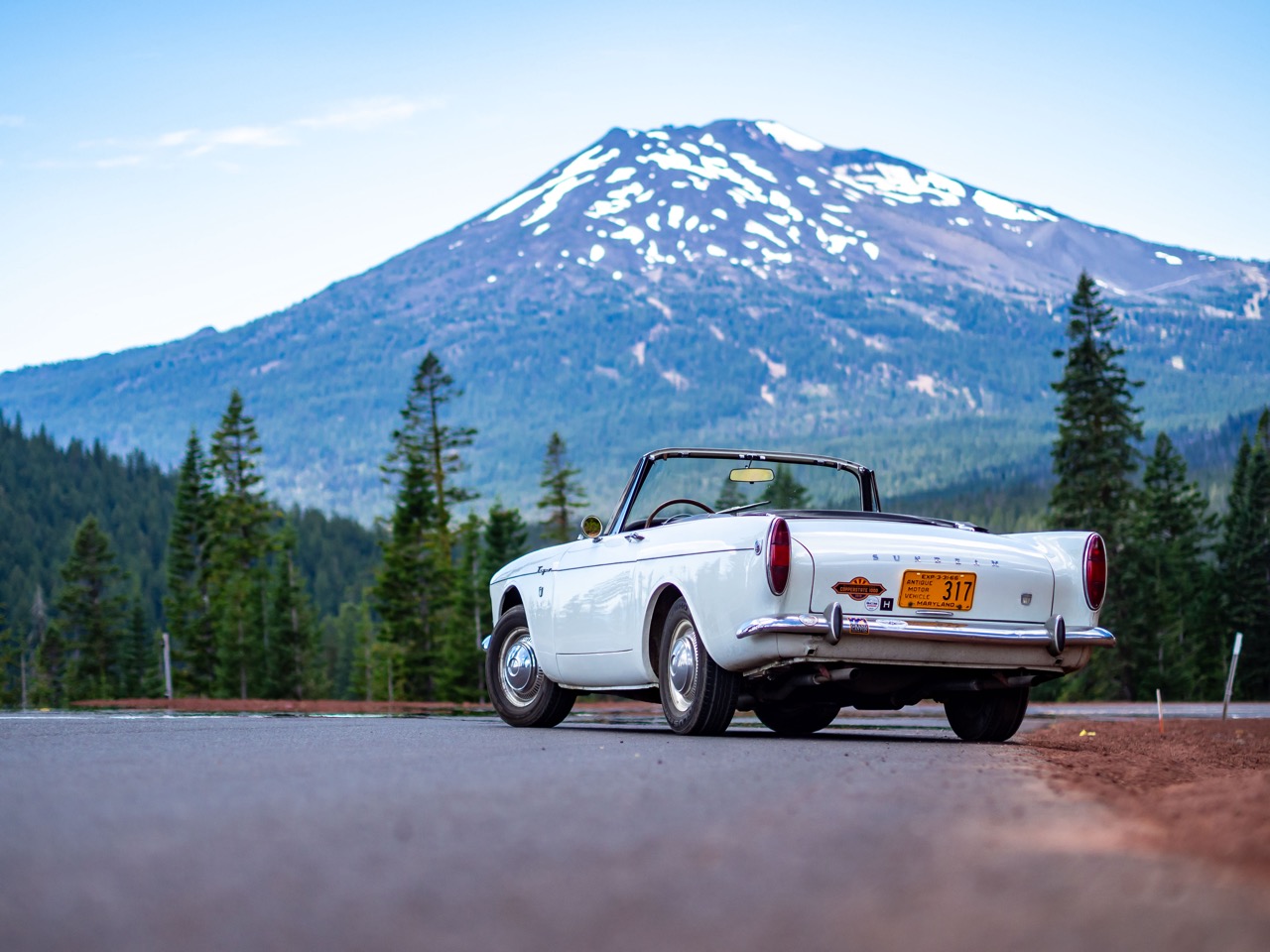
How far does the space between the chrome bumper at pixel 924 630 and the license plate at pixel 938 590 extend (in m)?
0.09

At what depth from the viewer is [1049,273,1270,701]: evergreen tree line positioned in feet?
194

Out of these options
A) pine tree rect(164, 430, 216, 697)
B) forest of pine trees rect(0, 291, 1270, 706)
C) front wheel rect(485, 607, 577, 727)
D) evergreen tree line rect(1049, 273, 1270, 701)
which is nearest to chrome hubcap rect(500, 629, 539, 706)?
front wheel rect(485, 607, 577, 727)

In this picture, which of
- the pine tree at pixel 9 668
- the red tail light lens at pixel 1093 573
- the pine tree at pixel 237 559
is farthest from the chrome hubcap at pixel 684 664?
the pine tree at pixel 237 559

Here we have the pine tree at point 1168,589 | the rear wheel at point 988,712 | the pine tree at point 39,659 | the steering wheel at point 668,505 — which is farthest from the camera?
the pine tree at point 39,659

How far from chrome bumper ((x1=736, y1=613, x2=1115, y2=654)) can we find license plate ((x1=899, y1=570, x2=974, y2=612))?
9 cm

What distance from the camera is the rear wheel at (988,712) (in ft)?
32.6

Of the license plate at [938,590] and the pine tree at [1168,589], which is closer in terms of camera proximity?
the license plate at [938,590]

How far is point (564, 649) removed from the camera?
10.8 meters

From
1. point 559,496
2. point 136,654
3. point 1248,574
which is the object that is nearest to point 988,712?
point 1248,574

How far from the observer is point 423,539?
73562mm

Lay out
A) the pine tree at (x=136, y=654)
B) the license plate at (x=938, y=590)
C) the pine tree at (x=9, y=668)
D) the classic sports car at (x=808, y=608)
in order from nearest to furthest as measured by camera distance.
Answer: the classic sports car at (x=808, y=608)
the license plate at (x=938, y=590)
the pine tree at (x=9, y=668)
the pine tree at (x=136, y=654)

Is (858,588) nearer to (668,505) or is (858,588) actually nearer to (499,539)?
(668,505)

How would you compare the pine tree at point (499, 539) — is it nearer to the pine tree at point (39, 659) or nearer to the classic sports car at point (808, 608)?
the pine tree at point (39, 659)

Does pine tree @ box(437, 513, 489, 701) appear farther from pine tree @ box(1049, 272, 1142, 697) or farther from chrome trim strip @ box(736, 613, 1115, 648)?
chrome trim strip @ box(736, 613, 1115, 648)
